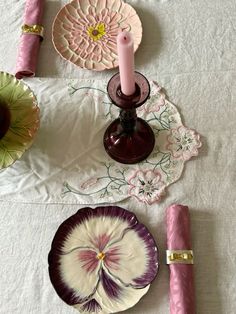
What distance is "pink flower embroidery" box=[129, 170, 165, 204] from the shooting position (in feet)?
2.18

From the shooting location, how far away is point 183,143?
0.70 meters

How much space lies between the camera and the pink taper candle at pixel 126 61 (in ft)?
1.67

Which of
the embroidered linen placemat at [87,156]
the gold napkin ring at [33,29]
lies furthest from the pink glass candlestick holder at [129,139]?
the gold napkin ring at [33,29]

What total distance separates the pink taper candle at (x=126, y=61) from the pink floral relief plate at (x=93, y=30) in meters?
0.21

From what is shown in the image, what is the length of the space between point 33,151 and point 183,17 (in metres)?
0.38

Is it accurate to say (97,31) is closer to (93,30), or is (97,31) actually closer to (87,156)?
(93,30)

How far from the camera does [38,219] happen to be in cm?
66

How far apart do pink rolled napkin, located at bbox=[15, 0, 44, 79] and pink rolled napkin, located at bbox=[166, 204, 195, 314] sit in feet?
1.17

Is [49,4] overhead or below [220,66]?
overhead

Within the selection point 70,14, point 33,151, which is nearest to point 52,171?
point 33,151

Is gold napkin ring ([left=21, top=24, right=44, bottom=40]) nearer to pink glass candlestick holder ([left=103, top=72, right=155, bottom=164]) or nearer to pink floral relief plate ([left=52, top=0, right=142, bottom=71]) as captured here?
pink floral relief plate ([left=52, top=0, right=142, bottom=71])

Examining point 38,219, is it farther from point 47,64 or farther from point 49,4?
point 49,4

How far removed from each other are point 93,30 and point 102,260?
430 millimetres

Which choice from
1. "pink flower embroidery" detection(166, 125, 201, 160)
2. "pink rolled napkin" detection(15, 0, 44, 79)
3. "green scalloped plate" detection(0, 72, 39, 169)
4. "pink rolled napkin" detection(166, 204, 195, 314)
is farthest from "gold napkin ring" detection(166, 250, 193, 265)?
"pink rolled napkin" detection(15, 0, 44, 79)
